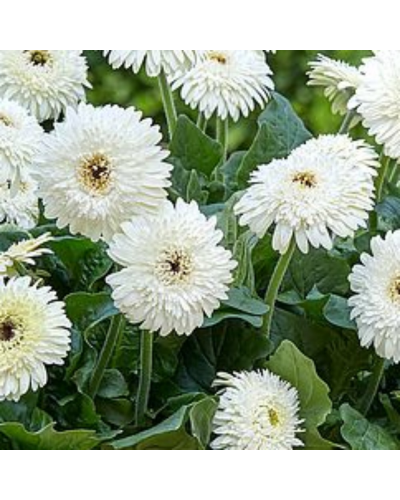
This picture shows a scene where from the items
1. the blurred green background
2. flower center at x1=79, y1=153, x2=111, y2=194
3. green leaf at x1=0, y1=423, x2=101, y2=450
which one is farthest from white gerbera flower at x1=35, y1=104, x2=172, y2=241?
the blurred green background

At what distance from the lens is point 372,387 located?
69 cm

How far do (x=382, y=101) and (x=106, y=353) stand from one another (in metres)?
0.23

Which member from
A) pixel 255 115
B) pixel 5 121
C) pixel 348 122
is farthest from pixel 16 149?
pixel 255 115

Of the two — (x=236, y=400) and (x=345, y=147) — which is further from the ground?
(x=345, y=147)

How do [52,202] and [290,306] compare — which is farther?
[290,306]

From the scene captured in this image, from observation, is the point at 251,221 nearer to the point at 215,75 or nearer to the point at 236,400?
the point at 236,400

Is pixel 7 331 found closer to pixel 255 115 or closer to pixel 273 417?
pixel 273 417

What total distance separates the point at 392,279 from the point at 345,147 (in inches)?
3.3

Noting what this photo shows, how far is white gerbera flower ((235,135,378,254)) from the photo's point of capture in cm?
61

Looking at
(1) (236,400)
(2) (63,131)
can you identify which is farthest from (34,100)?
(1) (236,400)

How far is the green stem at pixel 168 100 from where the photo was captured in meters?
0.76

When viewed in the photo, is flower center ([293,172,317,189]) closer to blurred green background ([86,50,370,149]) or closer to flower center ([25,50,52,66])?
flower center ([25,50,52,66])

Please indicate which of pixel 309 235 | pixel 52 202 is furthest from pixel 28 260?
pixel 309 235

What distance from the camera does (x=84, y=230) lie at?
0.60 meters
